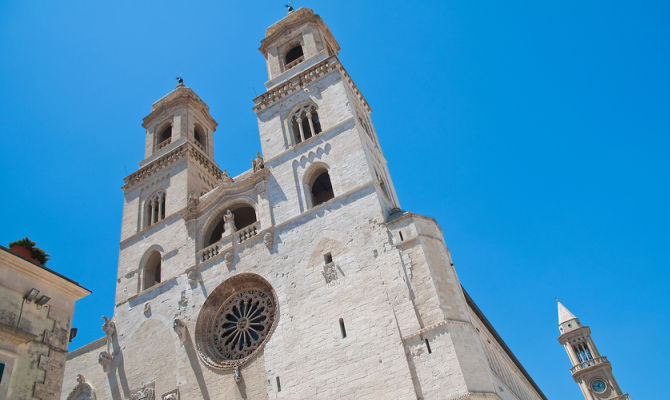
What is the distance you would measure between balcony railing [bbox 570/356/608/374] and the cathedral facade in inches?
1261

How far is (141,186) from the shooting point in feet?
86.5

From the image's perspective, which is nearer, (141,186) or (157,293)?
(157,293)

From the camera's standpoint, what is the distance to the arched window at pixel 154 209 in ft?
81.6

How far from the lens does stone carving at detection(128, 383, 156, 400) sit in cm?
1894

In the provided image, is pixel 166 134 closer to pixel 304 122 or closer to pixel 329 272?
pixel 304 122

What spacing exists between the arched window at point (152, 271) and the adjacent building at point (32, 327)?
10663mm

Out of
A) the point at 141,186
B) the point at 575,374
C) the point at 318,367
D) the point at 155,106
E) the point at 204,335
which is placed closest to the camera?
the point at 318,367

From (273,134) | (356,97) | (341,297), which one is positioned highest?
(356,97)

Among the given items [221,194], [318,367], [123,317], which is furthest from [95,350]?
[318,367]

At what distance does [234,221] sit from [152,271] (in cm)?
455

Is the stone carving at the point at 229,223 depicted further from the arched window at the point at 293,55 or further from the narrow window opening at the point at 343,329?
the arched window at the point at 293,55

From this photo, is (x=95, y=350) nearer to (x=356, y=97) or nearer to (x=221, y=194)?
(x=221, y=194)

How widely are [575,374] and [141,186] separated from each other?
47039 millimetres

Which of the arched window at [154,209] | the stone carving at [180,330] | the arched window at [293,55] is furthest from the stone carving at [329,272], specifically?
the arched window at [293,55]
